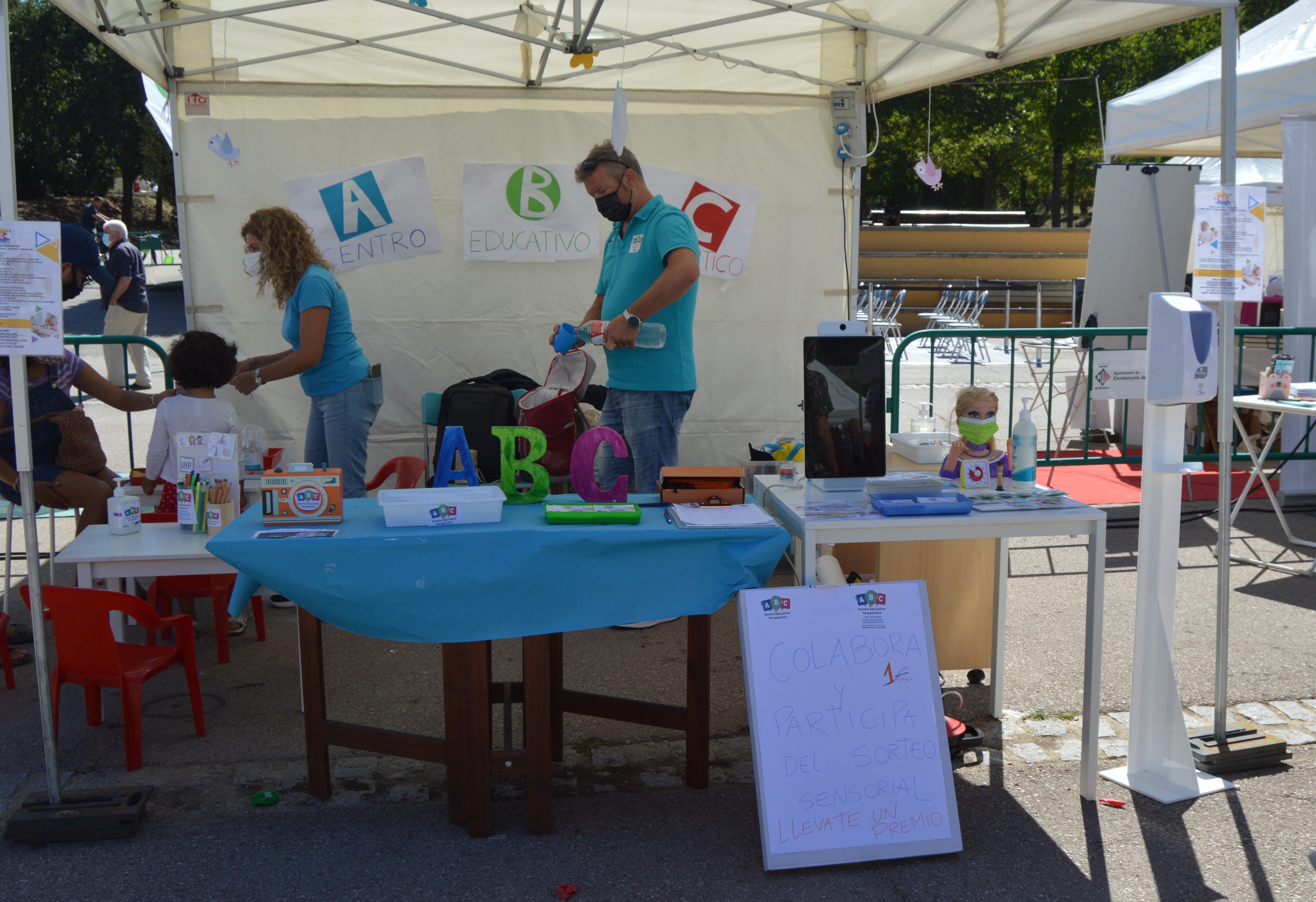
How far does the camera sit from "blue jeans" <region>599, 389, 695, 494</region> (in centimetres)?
386

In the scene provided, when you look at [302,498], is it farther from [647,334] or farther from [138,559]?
[647,334]

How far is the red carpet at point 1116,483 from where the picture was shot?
6512 mm

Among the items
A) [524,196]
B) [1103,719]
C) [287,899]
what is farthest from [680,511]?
[524,196]

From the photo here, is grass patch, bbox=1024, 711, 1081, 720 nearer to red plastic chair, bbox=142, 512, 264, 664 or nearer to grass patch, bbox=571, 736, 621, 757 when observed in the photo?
grass patch, bbox=571, 736, 621, 757

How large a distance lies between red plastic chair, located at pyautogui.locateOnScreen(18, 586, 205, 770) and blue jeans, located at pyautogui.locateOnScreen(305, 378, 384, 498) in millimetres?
1226

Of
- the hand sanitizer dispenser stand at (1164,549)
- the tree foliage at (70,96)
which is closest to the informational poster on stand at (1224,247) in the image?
the hand sanitizer dispenser stand at (1164,549)

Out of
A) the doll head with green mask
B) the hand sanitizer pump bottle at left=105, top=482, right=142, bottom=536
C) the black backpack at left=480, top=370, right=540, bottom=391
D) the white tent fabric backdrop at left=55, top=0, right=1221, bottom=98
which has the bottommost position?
the hand sanitizer pump bottle at left=105, top=482, right=142, bottom=536

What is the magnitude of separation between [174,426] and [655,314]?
1871mm

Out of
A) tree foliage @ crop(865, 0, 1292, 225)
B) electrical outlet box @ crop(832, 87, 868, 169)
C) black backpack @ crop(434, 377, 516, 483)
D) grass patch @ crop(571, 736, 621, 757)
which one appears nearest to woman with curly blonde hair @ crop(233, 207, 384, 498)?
black backpack @ crop(434, 377, 516, 483)

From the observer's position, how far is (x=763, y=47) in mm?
5566

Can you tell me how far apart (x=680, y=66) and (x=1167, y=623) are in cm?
396

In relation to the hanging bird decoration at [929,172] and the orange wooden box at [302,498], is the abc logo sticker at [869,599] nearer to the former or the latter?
the orange wooden box at [302,498]

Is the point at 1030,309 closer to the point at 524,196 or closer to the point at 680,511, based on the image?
the point at 524,196

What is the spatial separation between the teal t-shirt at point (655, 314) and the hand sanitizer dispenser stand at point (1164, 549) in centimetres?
156
